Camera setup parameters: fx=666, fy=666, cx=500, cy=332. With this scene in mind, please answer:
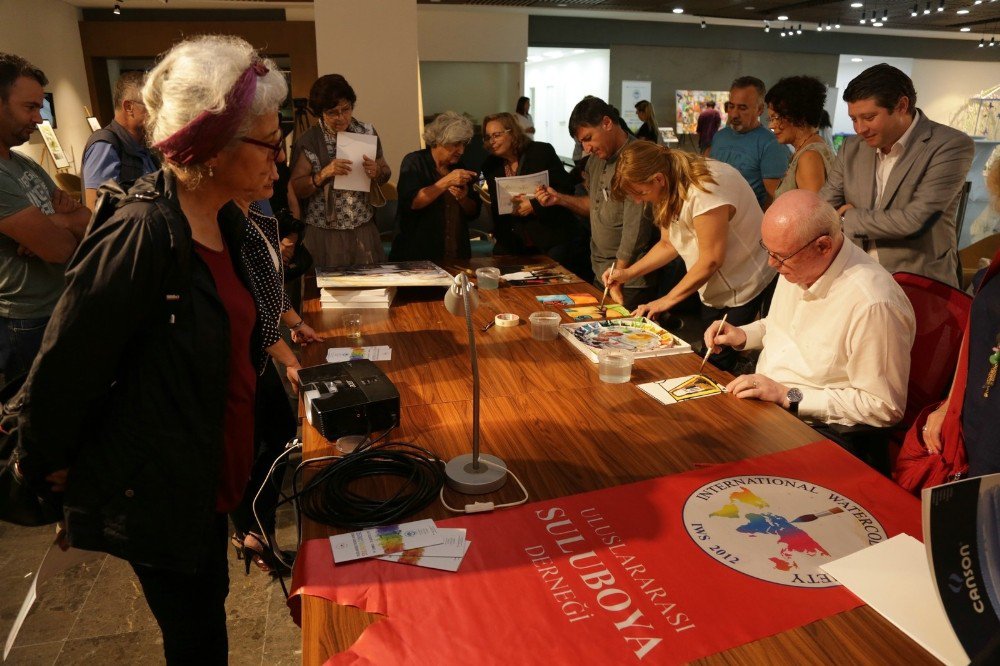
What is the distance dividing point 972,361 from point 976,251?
401 centimetres

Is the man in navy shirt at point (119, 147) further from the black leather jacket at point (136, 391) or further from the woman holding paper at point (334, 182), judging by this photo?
the black leather jacket at point (136, 391)

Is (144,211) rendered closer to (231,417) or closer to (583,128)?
(231,417)

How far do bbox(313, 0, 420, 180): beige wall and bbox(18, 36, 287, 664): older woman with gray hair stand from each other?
4.11 metres

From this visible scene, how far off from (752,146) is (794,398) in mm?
2763

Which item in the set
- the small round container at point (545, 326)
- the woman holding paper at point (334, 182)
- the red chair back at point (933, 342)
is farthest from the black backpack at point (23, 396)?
the woman holding paper at point (334, 182)

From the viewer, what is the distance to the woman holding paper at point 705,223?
8.57 ft

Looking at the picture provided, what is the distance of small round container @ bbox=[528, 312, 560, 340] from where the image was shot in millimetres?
2406

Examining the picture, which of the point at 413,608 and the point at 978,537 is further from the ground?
the point at 978,537

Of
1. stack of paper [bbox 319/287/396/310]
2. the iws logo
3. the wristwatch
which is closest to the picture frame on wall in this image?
stack of paper [bbox 319/287/396/310]

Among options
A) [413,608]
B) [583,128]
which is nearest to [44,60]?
[583,128]

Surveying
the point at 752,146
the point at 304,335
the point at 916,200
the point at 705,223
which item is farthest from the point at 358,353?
the point at 752,146

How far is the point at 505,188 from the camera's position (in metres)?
3.59

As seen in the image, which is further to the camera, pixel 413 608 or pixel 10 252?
pixel 10 252

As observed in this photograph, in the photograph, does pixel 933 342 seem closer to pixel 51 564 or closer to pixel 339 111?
pixel 51 564
